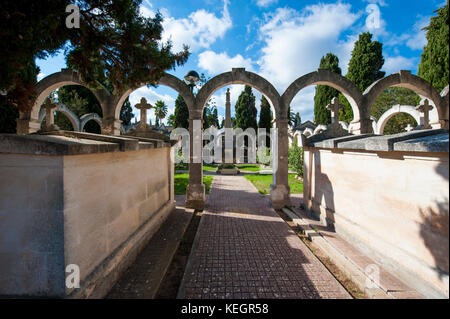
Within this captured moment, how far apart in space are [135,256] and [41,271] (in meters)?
1.74

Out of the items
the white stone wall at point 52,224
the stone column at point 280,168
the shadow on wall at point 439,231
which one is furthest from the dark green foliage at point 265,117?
the white stone wall at point 52,224

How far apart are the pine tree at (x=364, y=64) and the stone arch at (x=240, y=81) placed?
17365 mm

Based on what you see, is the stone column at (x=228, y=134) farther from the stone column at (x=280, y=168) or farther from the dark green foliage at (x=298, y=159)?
the stone column at (x=280, y=168)

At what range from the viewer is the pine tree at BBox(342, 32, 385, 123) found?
71.0 ft

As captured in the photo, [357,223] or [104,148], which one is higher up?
[104,148]

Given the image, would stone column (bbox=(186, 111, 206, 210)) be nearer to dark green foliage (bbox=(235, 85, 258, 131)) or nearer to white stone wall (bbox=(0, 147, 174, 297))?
white stone wall (bbox=(0, 147, 174, 297))

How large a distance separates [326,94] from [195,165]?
26016 mm

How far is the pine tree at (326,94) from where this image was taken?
26.4 meters

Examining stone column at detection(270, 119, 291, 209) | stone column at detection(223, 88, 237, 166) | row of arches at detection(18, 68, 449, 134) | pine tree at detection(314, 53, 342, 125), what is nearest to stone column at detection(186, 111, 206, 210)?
row of arches at detection(18, 68, 449, 134)

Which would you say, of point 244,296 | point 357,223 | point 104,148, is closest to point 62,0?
point 104,148

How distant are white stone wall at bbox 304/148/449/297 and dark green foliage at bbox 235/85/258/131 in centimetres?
2511
